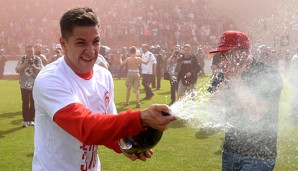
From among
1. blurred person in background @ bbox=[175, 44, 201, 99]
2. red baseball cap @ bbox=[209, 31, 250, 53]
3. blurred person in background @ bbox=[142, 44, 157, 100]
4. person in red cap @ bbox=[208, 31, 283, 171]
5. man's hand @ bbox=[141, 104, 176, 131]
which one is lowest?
blurred person in background @ bbox=[142, 44, 157, 100]

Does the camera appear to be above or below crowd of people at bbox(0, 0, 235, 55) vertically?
above

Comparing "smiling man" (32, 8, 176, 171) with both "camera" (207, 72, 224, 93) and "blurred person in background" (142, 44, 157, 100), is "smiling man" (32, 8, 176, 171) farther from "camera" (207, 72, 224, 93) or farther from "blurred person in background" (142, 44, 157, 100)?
"blurred person in background" (142, 44, 157, 100)

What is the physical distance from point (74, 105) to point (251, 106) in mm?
1683

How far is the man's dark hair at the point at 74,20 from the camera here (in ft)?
8.98

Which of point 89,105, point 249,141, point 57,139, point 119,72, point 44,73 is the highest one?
point 44,73

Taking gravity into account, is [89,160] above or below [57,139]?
below

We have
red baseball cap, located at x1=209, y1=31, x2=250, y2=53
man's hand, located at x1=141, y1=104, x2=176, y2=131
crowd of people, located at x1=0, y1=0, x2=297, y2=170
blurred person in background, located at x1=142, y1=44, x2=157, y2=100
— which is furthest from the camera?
blurred person in background, located at x1=142, y1=44, x2=157, y2=100

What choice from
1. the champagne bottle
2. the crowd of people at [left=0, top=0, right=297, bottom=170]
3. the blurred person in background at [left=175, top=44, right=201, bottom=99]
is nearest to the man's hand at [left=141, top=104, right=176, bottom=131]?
the crowd of people at [left=0, top=0, right=297, bottom=170]

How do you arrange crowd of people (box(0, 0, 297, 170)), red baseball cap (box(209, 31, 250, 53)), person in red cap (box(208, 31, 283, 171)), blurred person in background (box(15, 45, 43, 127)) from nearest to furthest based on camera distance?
crowd of people (box(0, 0, 297, 170)) < person in red cap (box(208, 31, 283, 171)) < red baseball cap (box(209, 31, 250, 53)) < blurred person in background (box(15, 45, 43, 127))

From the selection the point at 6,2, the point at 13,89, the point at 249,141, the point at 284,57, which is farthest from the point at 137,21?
the point at 249,141

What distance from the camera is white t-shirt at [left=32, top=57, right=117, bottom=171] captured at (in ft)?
8.69

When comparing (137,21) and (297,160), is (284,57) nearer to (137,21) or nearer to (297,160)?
(297,160)

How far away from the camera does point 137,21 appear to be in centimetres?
3662

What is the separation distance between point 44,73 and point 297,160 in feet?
19.4
